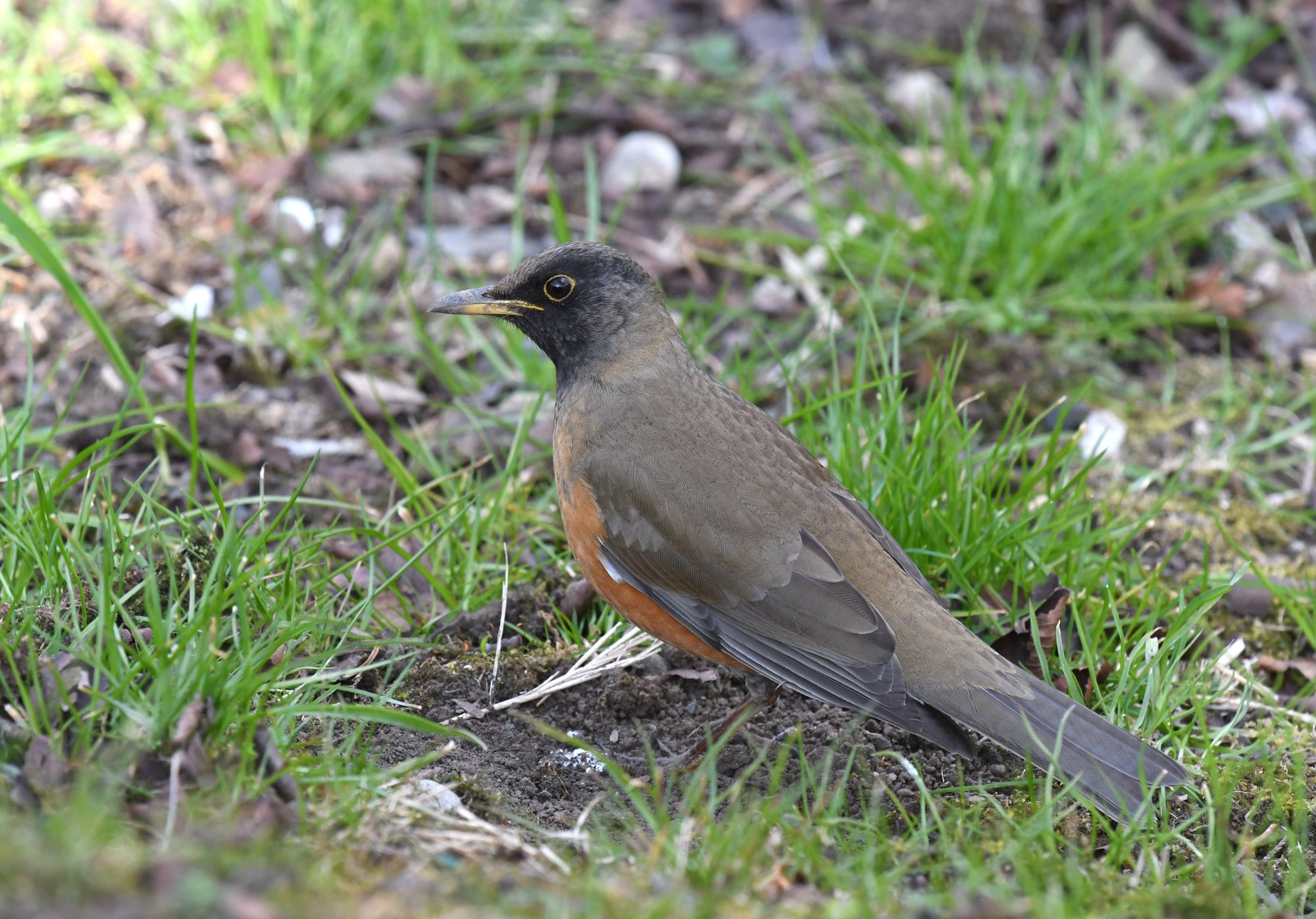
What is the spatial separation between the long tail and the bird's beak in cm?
224

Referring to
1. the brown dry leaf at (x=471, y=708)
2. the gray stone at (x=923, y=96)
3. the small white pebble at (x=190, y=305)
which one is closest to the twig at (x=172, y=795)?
the brown dry leaf at (x=471, y=708)

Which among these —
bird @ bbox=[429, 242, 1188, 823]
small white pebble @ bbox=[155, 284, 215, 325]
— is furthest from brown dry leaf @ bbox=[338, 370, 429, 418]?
bird @ bbox=[429, 242, 1188, 823]

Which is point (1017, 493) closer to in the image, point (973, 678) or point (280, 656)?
point (973, 678)

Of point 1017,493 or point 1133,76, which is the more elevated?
point 1133,76

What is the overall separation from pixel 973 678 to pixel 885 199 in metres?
3.95

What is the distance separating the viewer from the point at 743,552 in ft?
15.1

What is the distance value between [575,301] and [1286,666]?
301cm

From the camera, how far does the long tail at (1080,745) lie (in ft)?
13.0

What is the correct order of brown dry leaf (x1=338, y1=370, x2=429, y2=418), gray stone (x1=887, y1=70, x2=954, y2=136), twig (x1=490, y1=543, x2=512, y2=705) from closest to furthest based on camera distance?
twig (x1=490, y1=543, x2=512, y2=705), brown dry leaf (x1=338, y1=370, x2=429, y2=418), gray stone (x1=887, y1=70, x2=954, y2=136)

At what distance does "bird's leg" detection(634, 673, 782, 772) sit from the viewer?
14.9 feet

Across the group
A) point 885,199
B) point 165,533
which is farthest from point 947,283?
point 165,533

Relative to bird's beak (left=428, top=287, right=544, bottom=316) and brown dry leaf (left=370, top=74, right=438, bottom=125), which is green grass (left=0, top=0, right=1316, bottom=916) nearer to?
brown dry leaf (left=370, top=74, right=438, bottom=125)

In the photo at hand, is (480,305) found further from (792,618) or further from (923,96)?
(923,96)

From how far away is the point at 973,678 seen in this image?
4355mm
